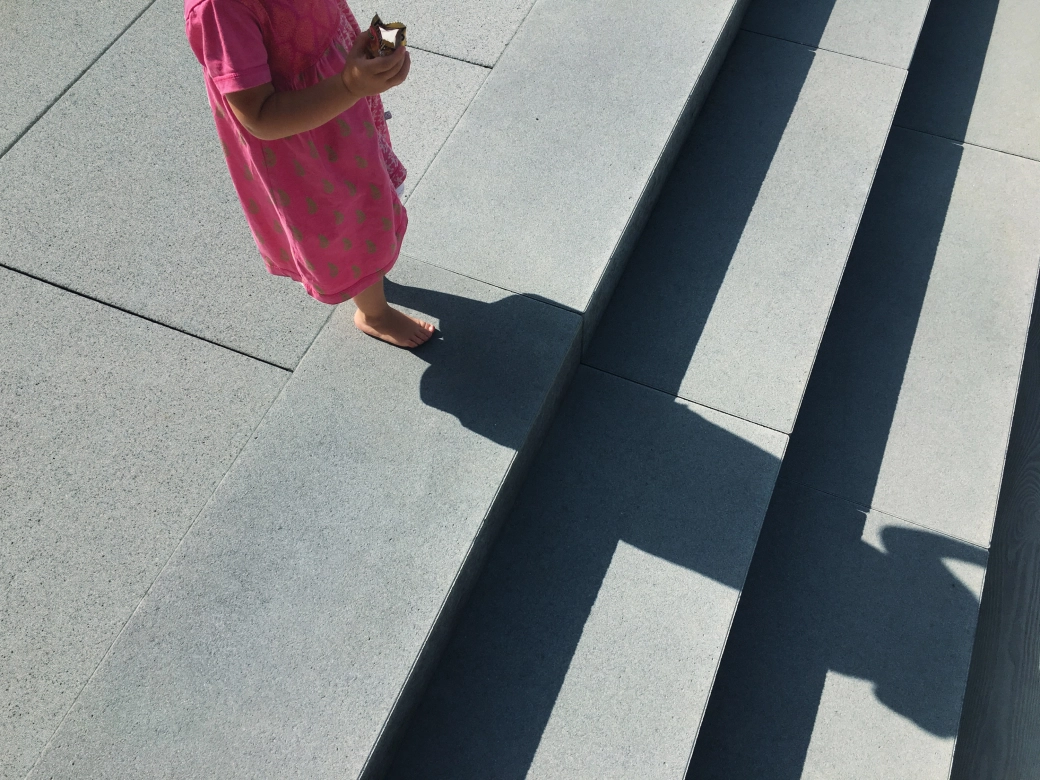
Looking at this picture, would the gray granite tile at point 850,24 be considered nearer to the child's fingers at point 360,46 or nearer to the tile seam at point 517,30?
the tile seam at point 517,30

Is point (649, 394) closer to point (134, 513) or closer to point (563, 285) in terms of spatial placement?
point (563, 285)

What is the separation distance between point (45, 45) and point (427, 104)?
68.2 inches

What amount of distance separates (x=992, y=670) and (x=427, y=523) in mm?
2153

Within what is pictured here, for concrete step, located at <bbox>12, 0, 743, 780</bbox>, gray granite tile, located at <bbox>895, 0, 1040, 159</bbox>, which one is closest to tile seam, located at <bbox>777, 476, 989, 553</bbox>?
concrete step, located at <bbox>12, 0, 743, 780</bbox>

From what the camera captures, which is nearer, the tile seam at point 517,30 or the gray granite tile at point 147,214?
the gray granite tile at point 147,214

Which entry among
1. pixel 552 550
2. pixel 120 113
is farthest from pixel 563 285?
pixel 120 113

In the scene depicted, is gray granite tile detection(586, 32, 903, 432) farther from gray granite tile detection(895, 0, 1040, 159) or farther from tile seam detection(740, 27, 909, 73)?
gray granite tile detection(895, 0, 1040, 159)

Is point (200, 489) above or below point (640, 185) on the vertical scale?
below

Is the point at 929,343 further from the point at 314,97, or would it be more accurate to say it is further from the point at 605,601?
the point at 314,97

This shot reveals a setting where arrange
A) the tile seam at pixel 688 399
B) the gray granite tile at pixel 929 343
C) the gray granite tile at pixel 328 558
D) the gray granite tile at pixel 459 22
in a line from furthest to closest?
the gray granite tile at pixel 459 22, the gray granite tile at pixel 929 343, the tile seam at pixel 688 399, the gray granite tile at pixel 328 558

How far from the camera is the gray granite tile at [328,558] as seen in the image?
91.3 inches

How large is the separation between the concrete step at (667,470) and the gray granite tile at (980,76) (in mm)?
617

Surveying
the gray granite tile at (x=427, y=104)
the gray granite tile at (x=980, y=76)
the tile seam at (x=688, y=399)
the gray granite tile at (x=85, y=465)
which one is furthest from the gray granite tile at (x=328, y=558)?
the gray granite tile at (x=980, y=76)

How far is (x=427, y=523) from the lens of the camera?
102 inches
